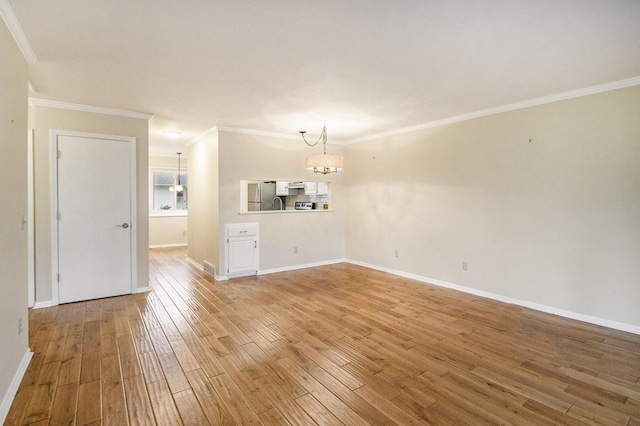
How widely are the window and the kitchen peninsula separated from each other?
2.34m

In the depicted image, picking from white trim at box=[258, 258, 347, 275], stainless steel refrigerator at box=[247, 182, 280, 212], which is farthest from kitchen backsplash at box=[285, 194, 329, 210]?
white trim at box=[258, 258, 347, 275]

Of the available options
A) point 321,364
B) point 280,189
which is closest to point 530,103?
point 321,364

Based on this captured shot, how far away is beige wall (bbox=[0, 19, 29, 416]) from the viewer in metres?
1.99

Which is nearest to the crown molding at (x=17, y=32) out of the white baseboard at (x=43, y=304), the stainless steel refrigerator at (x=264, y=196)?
the white baseboard at (x=43, y=304)

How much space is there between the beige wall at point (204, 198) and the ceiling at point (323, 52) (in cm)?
149

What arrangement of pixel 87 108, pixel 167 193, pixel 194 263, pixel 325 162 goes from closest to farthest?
pixel 87 108 < pixel 325 162 < pixel 194 263 < pixel 167 193

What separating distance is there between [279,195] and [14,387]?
6029 millimetres

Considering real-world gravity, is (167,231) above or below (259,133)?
below

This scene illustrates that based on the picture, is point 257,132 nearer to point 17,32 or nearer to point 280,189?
point 280,189

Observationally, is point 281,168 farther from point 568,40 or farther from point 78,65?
point 568,40

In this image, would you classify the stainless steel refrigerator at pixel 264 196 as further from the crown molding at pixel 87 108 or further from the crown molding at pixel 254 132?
the crown molding at pixel 87 108

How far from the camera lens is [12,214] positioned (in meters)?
2.22

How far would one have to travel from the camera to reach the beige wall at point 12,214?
199cm

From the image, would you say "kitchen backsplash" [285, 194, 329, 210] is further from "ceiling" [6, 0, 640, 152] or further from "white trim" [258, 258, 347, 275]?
"ceiling" [6, 0, 640, 152]
